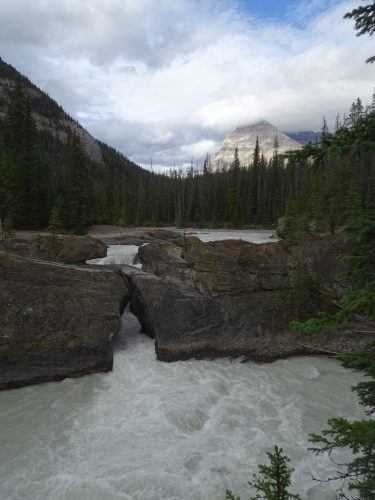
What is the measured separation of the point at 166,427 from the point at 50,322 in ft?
18.1

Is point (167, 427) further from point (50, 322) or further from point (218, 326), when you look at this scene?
point (50, 322)

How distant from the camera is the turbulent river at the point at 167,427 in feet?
22.7

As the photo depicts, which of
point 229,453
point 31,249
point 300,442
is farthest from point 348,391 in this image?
point 31,249

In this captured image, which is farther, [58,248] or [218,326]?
[58,248]

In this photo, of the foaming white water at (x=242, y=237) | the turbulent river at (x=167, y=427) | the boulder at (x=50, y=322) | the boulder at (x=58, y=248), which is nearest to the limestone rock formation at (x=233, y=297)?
the turbulent river at (x=167, y=427)

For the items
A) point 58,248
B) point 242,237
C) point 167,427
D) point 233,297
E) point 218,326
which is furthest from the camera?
point 242,237

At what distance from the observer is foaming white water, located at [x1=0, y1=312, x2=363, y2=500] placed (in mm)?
6918

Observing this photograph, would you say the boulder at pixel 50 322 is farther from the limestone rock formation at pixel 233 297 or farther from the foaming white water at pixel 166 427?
the limestone rock formation at pixel 233 297

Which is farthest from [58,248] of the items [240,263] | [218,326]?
[218,326]

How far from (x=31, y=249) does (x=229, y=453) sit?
594 inches

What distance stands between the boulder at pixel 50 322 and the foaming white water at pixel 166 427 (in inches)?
22.7

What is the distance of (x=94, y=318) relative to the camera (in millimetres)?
12305

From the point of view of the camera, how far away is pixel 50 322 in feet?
38.6

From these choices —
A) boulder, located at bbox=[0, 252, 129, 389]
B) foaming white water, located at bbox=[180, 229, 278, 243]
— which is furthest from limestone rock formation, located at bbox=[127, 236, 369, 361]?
foaming white water, located at bbox=[180, 229, 278, 243]
